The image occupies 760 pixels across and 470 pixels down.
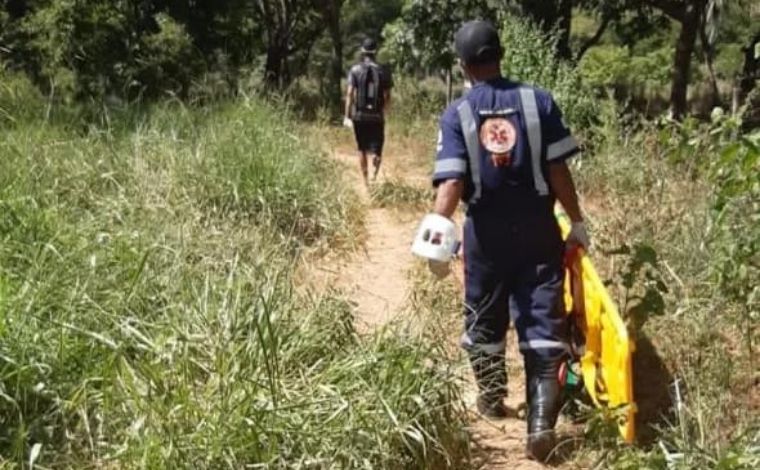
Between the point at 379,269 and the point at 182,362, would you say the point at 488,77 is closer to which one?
the point at 182,362

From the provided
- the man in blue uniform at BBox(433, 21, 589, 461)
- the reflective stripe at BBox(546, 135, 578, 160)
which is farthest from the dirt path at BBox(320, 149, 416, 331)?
the reflective stripe at BBox(546, 135, 578, 160)

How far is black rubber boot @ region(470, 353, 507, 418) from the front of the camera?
4039mm

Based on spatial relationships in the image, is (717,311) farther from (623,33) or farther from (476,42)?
(623,33)

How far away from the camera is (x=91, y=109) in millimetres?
7418

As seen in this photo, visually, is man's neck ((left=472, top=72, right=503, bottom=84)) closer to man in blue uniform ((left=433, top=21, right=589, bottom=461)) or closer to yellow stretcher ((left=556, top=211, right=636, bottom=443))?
man in blue uniform ((left=433, top=21, right=589, bottom=461))

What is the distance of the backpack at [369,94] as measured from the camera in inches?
360

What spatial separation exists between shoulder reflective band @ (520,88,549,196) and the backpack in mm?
5424

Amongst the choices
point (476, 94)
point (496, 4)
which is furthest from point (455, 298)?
point (496, 4)

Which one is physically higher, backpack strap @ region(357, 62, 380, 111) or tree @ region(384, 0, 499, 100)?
tree @ region(384, 0, 499, 100)

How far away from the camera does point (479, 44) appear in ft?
12.5

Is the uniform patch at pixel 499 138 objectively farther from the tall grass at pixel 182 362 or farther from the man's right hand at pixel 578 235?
the tall grass at pixel 182 362

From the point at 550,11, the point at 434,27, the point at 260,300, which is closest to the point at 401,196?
the point at 260,300

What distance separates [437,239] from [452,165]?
293 millimetres

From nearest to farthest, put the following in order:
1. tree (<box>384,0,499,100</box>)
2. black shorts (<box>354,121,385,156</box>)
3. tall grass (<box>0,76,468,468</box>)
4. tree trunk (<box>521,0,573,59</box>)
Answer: tall grass (<box>0,76,468,468</box>) < black shorts (<box>354,121,385,156</box>) < tree (<box>384,0,499,100</box>) < tree trunk (<box>521,0,573,59</box>)
